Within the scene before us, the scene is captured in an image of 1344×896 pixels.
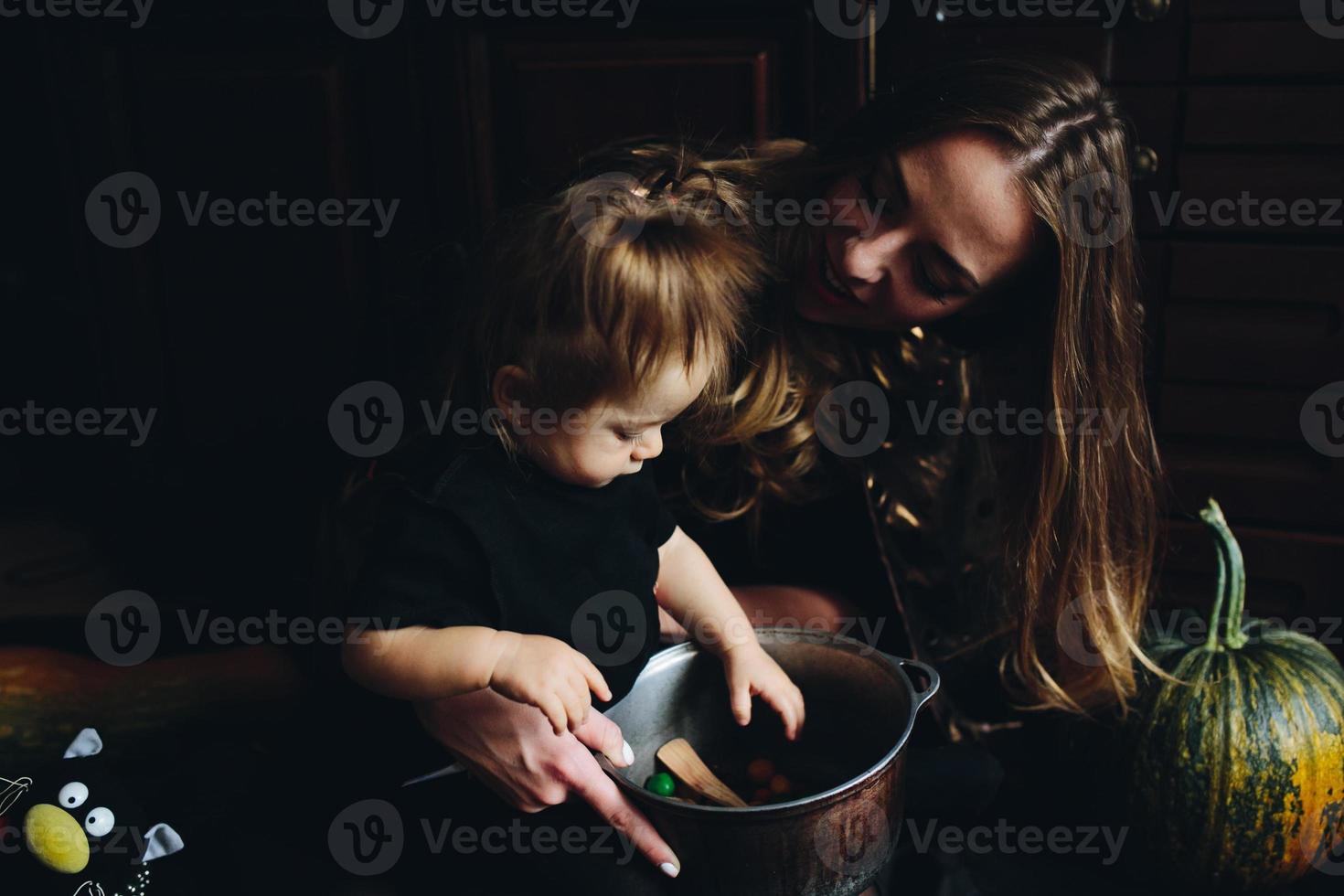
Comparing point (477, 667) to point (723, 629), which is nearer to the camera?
point (477, 667)

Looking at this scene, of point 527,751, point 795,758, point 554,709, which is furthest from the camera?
point 795,758

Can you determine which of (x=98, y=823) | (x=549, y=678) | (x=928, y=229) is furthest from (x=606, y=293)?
(x=98, y=823)

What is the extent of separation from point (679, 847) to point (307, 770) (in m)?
0.48

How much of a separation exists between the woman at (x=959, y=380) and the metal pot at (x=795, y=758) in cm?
6

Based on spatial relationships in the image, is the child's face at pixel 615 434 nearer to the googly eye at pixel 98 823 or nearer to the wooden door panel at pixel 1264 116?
the googly eye at pixel 98 823

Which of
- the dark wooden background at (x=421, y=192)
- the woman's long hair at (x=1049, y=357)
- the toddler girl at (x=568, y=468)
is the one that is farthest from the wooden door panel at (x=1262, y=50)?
the toddler girl at (x=568, y=468)

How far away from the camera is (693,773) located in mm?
967

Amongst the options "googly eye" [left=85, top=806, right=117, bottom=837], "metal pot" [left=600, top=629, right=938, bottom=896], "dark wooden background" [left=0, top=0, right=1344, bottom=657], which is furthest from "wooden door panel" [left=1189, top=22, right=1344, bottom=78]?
"googly eye" [left=85, top=806, right=117, bottom=837]

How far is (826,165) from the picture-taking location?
42.8 inches

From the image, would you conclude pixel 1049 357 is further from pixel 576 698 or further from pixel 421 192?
pixel 421 192

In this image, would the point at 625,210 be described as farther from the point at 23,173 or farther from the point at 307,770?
the point at 23,173

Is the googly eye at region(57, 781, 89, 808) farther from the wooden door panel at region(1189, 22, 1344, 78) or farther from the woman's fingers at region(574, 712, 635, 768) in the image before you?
the wooden door panel at region(1189, 22, 1344, 78)

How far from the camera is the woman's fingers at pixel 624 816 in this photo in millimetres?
826

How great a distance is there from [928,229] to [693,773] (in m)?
0.52
